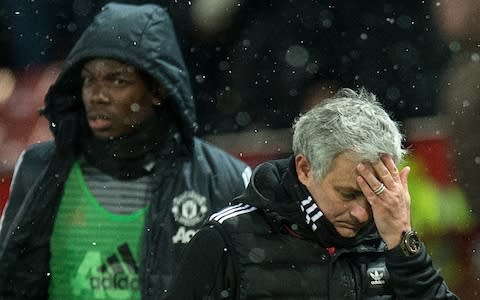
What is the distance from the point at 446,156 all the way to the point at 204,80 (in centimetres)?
249

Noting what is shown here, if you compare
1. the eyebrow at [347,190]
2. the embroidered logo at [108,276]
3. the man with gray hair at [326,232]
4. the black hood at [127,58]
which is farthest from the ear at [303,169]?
the black hood at [127,58]

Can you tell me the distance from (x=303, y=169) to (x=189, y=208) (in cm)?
124

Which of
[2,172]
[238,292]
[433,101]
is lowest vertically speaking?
[2,172]

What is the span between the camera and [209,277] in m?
4.73

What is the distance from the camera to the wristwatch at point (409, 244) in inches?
185

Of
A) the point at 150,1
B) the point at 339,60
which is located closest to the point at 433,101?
the point at 339,60

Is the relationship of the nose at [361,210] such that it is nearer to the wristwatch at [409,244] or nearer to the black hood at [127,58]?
the wristwatch at [409,244]

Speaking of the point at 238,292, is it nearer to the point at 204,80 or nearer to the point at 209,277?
the point at 209,277

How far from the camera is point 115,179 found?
6.24 m

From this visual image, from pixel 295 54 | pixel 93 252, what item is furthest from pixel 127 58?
pixel 295 54

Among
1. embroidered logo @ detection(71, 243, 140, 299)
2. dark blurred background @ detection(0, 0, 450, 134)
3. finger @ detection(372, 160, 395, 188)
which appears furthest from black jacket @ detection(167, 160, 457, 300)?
dark blurred background @ detection(0, 0, 450, 134)

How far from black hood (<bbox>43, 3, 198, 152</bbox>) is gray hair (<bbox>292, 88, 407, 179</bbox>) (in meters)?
1.56

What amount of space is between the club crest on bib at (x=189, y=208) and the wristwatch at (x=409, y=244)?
1.45 m

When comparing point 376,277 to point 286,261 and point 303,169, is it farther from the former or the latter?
point 303,169
